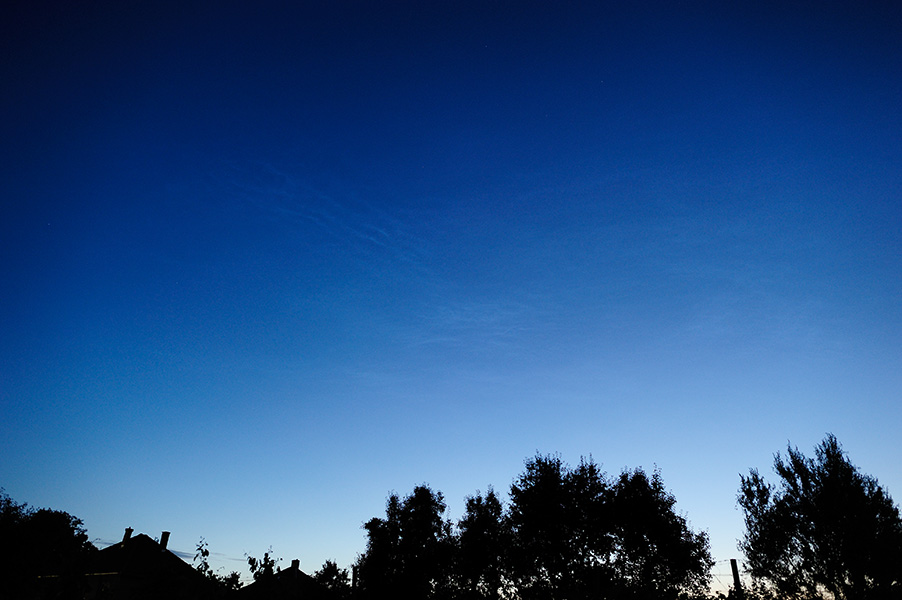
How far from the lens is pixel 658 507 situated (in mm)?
44219

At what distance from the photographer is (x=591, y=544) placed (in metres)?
43.8

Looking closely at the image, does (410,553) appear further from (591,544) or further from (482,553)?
(591,544)

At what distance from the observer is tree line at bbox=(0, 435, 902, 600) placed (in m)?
32.0

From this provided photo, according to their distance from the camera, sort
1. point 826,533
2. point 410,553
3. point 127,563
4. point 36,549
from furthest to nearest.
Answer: point 127,563 → point 410,553 → point 36,549 → point 826,533

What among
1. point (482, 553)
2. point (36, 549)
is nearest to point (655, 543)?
point (482, 553)

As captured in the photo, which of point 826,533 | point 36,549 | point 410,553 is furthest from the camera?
Answer: point 410,553

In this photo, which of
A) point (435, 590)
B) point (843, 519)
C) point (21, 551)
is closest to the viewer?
point (843, 519)

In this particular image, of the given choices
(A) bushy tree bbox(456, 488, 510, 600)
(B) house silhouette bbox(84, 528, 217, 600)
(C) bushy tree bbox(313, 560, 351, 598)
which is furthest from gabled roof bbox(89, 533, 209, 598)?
(A) bushy tree bbox(456, 488, 510, 600)

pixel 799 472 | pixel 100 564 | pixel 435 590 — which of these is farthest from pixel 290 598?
pixel 100 564

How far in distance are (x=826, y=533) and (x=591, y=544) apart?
58.1 feet

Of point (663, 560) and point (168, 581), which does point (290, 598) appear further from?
point (663, 560)

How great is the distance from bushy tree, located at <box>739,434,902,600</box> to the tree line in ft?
0.22

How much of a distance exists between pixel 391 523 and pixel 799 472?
38.4 meters

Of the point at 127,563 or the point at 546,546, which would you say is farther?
the point at 127,563
